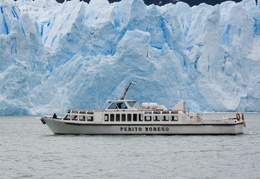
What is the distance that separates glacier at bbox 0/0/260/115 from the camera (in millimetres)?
48188

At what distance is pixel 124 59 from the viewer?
48344 millimetres

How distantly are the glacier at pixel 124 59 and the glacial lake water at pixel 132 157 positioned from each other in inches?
818

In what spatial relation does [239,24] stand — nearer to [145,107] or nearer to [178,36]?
[178,36]

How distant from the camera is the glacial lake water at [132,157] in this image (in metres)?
15.6

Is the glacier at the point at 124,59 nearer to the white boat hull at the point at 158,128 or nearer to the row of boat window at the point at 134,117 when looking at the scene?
the white boat hull at the point at 158,128

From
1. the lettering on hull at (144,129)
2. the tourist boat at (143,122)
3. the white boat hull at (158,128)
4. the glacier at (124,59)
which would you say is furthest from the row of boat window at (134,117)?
the glacier at (124,59)

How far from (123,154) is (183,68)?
109 ft

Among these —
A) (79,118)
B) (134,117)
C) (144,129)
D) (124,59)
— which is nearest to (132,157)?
(134,117)

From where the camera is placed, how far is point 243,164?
56.5ft

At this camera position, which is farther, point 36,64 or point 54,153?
point 36,64

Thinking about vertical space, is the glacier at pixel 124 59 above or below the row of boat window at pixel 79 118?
above

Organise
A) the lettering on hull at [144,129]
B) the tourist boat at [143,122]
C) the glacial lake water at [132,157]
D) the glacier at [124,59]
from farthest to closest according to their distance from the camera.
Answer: the glacier at [124,59] → the lettering on hull at [144,129] → the tourist boat at [143,122] → the glacial lake water at [132,157]

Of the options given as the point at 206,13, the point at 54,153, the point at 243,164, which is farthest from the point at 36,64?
the point at 243,164

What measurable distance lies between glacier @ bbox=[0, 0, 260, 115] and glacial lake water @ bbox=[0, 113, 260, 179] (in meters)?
20.8
